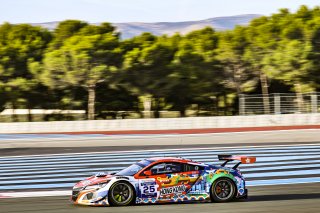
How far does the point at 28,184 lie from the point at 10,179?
1.63m

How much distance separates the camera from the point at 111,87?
3994 centimetres

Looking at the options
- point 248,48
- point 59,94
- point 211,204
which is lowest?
point 211,204

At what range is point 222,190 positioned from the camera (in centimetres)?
1220

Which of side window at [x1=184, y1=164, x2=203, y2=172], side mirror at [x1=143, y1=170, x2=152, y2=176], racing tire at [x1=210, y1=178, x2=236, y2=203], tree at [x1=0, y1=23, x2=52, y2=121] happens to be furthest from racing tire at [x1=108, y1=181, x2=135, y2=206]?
tree at [x1=0, y1=23, x2=52, y2=121]

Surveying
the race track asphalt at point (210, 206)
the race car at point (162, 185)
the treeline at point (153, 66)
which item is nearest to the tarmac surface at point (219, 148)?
the race track asphalt at point (210, 206)

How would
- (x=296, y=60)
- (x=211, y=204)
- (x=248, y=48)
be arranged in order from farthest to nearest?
1. (x=248, y=48)
2. (x=296, y=60)
3. (x=211, y=204)

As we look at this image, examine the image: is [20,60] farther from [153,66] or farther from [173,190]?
[173,190]

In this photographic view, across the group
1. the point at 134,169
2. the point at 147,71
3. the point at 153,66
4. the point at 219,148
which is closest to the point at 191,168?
the point at 134,169

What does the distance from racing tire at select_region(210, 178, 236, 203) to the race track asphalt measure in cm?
20

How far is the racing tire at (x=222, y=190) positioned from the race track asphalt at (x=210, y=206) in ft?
0.66

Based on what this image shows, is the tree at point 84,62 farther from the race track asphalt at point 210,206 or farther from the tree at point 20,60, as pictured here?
the race track asphalt at point 210,206

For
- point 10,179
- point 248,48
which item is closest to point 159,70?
point 248,48

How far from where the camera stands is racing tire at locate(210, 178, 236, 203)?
12.1 meters

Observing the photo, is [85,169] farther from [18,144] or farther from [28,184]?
[18,144]
